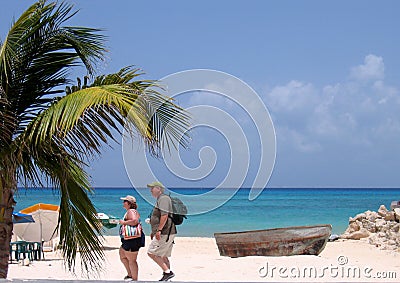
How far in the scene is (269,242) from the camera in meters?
14.0

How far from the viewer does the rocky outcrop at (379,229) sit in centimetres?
1848

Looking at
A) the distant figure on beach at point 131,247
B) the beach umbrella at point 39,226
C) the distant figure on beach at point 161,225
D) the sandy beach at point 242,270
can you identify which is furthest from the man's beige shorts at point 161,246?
the beach umbrella at point 39,226

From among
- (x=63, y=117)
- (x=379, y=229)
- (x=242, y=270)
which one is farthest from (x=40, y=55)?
(x=379, y=229)

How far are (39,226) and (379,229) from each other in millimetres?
11658

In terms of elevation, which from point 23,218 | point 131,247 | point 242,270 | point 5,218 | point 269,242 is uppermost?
point 23,218

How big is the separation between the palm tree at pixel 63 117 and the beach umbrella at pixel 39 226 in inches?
324

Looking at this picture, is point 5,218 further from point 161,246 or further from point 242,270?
point 242,270

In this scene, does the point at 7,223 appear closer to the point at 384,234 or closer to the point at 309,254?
the point at 309,254

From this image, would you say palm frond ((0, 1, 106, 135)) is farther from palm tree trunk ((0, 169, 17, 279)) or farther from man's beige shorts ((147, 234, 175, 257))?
man's beige shorts ((147, 234, 175, 257))

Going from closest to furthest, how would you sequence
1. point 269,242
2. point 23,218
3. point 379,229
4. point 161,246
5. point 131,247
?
point 131,247, point 161,246, point 23,218, point 269,242, point 379,229

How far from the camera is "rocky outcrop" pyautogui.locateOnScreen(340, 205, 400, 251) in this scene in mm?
18484

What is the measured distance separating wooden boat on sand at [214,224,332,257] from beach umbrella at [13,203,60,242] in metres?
4.12

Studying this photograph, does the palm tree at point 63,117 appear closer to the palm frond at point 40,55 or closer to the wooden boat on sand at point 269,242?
the palm frond at point 40,55

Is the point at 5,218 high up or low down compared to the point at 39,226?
down
